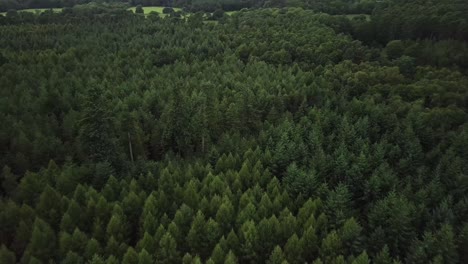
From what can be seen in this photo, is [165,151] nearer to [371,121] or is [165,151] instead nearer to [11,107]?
[11,107]

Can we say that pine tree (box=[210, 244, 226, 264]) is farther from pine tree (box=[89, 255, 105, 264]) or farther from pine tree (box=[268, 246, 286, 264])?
pine tree (box=[89, 255, 105, 264])

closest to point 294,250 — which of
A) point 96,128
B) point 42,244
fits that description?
point 42,244

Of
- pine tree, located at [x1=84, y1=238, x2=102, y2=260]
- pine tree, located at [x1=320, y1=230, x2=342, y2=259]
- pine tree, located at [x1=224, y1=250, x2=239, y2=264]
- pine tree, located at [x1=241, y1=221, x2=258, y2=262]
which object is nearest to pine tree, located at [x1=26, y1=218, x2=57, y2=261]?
pine tree, located at [x1=84, y1=238, x2=102, y2=260]

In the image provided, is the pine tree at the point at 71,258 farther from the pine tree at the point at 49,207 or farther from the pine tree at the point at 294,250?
the pine tree at the point at 294,250

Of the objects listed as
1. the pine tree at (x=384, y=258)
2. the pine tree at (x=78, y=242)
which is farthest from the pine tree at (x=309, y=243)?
the pine tree at (x=78, y=242)

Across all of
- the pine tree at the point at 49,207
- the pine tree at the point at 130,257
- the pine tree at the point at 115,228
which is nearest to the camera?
the pine tree at the point at 130,257

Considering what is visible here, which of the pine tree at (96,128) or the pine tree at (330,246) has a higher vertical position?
the pine tree at (96,128)

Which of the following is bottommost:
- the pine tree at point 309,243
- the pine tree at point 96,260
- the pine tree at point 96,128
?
the pine tree at point 309,243

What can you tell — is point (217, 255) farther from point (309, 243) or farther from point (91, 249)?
point (91, 249)
